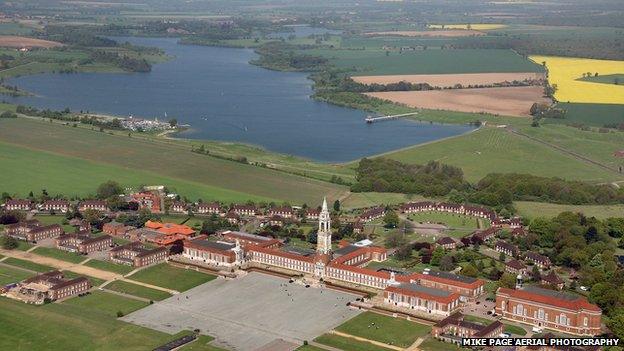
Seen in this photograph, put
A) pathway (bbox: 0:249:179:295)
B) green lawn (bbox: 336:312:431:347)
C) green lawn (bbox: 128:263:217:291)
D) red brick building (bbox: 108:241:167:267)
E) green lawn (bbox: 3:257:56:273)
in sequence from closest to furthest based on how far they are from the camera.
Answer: green lawn (bbox: 336:312:431:347) < green lawn (bbox: 128:263:217:291) < pathway (bbox: 0:249:179:295) < green lawn (bbox: 3:257:56:273) < red brick building (bbox: 108:241:167:267)

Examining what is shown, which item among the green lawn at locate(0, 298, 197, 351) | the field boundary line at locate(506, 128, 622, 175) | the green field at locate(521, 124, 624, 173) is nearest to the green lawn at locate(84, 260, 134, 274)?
the green lawn at locate(0, 298, 197, 351)

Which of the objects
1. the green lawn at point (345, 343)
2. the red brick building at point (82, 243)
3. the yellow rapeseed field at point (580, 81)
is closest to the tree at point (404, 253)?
A: the green lawn at point (345, 343)

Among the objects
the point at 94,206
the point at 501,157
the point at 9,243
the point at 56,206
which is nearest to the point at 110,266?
the point at 9,243

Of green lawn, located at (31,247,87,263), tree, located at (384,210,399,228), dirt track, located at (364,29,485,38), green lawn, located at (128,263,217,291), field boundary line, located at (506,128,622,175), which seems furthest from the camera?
dirt track, located at (364,29,485,38)

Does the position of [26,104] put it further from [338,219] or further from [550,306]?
[550,306]

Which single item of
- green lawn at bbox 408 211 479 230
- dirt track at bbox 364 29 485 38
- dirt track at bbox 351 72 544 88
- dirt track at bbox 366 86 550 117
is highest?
dirt track at bbox 364 29 485 38

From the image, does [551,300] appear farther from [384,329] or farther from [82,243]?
[82,243]

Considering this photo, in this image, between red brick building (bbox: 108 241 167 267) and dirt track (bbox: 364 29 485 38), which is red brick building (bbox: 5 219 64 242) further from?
dirt track (bbox: 364 29 485 38)

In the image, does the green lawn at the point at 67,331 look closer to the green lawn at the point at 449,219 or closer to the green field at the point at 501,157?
the green lawn at the point at 449,219

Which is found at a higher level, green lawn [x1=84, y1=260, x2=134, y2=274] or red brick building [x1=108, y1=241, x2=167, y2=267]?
red brick building [x1=108, y1=241, x2=167, y2=267]
